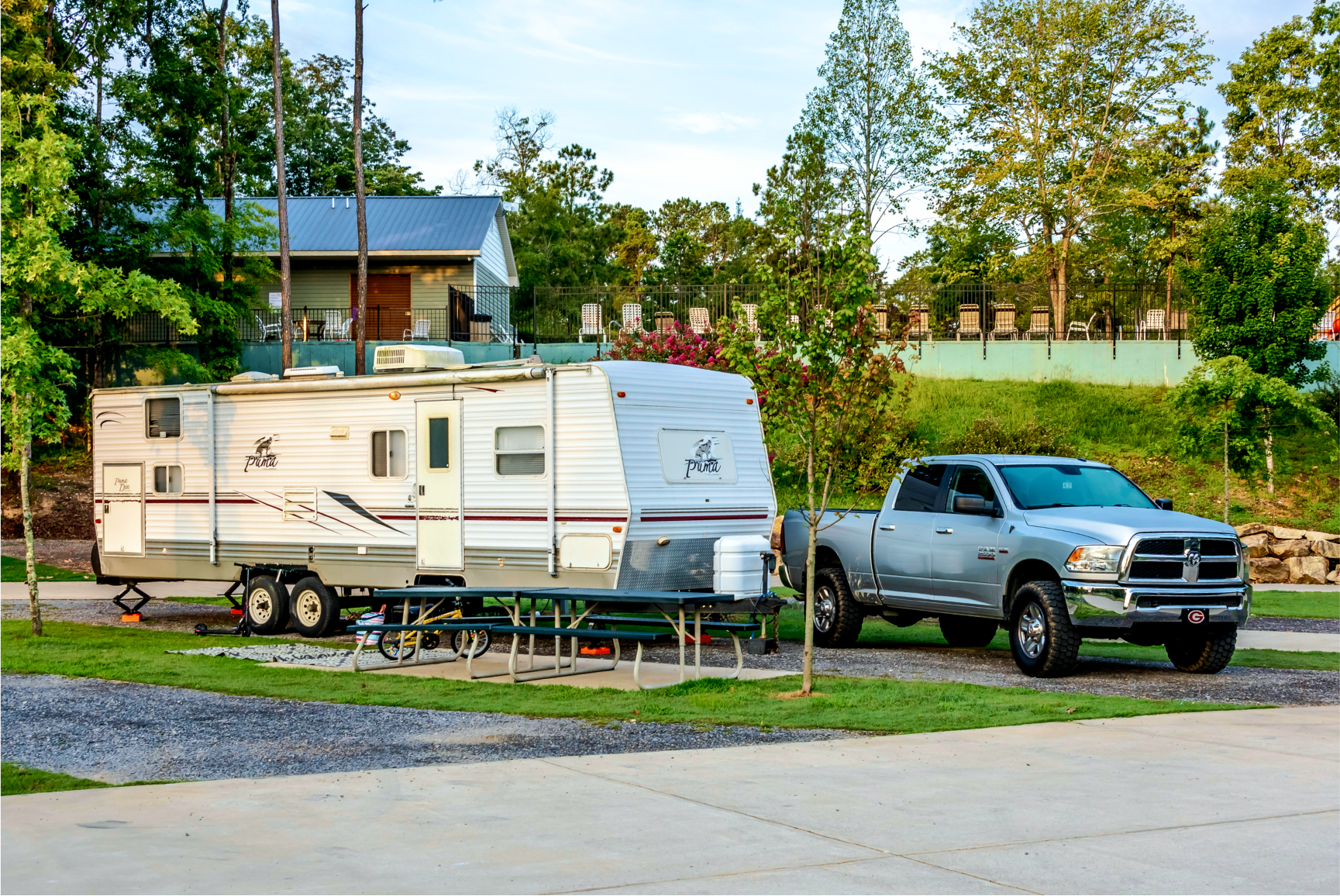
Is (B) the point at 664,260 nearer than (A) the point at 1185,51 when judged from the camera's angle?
No

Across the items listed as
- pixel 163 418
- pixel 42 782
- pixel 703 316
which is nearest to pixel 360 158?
pixel 703 316

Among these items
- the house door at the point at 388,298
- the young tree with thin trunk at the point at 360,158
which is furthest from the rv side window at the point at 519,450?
the house door at the point at 388,298

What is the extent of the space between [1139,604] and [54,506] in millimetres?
23571

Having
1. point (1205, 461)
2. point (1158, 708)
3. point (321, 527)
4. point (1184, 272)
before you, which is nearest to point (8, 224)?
point (321, 527)

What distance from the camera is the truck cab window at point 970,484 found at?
1327 centimetres

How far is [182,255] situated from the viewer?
28219 millimetres

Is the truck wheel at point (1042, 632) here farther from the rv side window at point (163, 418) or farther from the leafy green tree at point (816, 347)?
the rv side window at point (163, 418)

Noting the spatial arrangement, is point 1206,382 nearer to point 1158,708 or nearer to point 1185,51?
point 1158,708

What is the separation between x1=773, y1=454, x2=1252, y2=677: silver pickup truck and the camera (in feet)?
38.1

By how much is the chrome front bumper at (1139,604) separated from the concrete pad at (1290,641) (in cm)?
332

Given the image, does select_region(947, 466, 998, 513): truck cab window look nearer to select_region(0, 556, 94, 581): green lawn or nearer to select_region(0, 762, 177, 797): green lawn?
select_region(0, 762, 177, 797): green lawn

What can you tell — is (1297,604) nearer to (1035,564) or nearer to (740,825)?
(1035,564)

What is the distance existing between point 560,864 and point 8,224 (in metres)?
11.6

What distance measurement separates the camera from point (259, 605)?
16.3m
